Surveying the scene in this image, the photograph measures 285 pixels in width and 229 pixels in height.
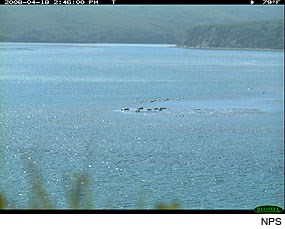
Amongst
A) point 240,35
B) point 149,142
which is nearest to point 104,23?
point 240,35

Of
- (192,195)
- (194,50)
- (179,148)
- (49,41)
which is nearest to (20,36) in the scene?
(49,41)

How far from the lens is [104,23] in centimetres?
12769

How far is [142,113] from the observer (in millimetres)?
38250

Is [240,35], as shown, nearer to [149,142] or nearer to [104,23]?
[104,23]

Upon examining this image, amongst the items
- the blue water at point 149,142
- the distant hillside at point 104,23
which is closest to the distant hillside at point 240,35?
the distant hillside at point 104,23

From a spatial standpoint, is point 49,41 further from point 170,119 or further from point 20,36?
point 170,119

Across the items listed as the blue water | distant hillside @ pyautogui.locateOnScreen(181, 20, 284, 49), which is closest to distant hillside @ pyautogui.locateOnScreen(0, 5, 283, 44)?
distant hillside @ pyautogui.locateOnScreen(181, 20, 284, 49)

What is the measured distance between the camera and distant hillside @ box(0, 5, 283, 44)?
4820 inches

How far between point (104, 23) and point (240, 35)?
101 feet

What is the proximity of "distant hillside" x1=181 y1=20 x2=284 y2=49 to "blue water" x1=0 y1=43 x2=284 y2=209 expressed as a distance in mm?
48571

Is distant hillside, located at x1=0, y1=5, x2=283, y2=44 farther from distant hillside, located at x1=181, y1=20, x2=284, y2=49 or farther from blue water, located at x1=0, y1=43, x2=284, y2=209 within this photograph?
blue water, located at x1=0, y1=43, x2=284, y2=209

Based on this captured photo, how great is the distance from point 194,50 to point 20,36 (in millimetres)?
41833

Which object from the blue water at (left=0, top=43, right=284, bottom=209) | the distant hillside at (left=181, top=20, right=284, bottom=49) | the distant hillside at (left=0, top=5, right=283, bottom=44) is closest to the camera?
the blue water at (left=0, top=43, right=284, bottom=209)

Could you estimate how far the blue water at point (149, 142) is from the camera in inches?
792
